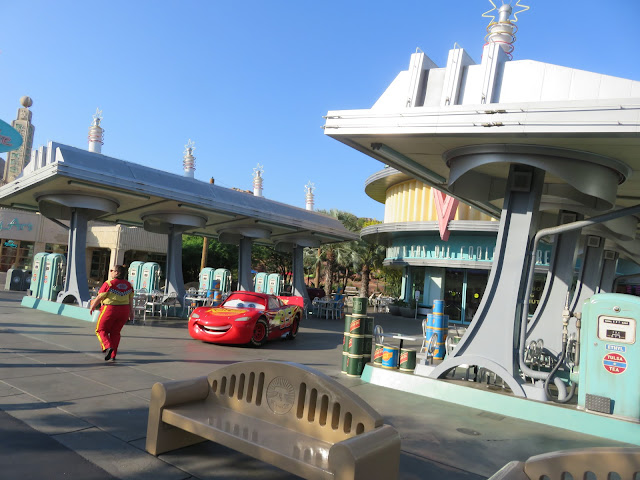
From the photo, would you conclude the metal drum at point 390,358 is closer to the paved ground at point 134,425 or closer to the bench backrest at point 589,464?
the paved ground at point 134,425

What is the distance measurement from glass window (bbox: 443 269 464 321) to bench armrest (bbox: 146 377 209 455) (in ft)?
85.7

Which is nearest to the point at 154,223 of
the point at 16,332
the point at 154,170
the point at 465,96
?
the point at 154,170

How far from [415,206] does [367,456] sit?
27735mm

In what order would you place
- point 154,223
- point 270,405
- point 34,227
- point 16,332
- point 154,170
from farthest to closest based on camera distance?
point 34,227
point 154,223
point 154,170
point 16,332
point 270,405

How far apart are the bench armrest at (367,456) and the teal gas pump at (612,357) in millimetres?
4381

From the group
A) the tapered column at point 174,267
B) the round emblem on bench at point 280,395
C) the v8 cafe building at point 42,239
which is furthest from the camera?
the v8 cafe building at point 42,239

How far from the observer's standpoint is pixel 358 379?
8891 millimetres

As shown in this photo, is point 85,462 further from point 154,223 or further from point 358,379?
point 154,223

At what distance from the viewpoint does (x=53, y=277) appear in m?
17.0

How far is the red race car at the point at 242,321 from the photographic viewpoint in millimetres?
11617

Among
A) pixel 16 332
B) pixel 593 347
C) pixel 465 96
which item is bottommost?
pixel 16 332

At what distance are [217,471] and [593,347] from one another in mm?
5157

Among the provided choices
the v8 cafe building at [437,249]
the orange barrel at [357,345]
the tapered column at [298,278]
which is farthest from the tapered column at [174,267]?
the v8 cafe building at [437,249]

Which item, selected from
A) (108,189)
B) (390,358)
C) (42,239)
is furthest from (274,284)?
(42,239)
